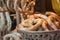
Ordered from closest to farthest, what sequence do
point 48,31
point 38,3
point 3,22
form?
1. point 48,31
2. point 3,22
3. point 38,3

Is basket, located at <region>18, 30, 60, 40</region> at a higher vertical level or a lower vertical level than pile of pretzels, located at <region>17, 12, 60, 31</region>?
lower

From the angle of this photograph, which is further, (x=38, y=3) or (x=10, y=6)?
(x=38, y=3)

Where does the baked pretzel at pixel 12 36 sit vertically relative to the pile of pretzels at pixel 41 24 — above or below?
below

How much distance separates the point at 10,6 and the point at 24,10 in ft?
0.22

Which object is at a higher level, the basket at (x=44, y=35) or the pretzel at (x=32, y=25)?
the pretzel at (x=32, y=25)

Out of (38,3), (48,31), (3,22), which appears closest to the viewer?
(48,31)

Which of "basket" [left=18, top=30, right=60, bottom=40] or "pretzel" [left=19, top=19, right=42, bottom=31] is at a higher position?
"pretzel" [left=19, top=19, right=42, bottom=31]

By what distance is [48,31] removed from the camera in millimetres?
504

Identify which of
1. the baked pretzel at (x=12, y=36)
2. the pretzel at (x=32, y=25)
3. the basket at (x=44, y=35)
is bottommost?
the baked pretzel at (x=12, y=36)

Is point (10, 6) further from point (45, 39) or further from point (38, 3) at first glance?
point (38, 3)

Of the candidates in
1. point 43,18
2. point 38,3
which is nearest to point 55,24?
point 43,18

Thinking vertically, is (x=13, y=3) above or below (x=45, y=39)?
above

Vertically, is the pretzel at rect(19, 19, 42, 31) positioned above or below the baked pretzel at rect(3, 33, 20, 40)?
above

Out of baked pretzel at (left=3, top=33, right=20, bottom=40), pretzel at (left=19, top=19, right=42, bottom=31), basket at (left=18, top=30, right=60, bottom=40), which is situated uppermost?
pretzel at (left=19, top=19, right=42, bottom=31)
